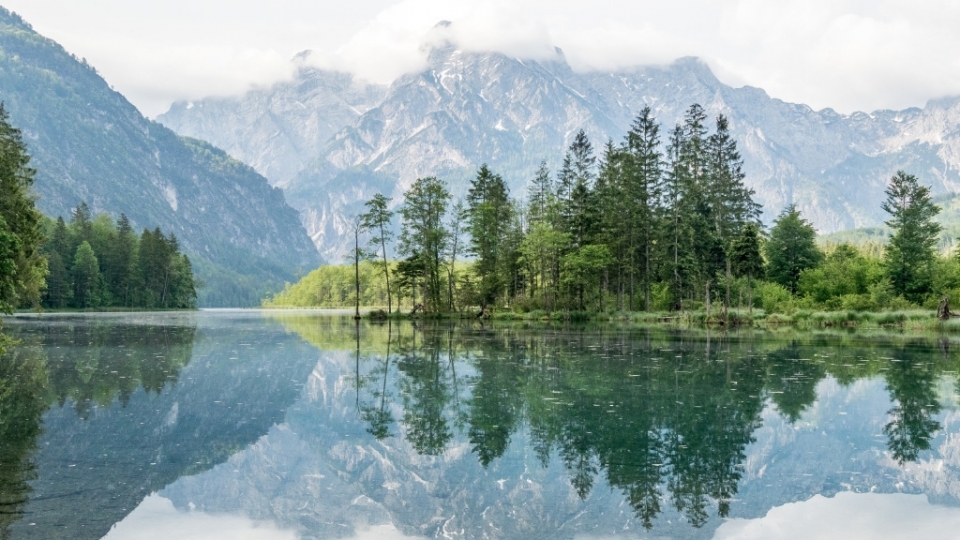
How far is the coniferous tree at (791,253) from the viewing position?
265ft

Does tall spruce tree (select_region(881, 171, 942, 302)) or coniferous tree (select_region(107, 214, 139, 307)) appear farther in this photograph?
coniferous tree (select_region(107, 214, 139, 307))

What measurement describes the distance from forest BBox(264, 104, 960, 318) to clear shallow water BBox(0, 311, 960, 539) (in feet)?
142

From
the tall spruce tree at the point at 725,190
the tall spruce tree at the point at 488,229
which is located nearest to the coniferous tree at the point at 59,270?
the tall spruce tree at the point at 488,229

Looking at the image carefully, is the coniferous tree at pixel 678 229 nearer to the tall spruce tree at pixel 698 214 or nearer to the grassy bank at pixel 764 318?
the tall spruce tree at pixel 698 214

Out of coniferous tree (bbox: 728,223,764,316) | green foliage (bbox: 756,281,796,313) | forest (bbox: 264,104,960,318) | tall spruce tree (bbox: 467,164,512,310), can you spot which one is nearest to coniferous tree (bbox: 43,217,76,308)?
forest (bbox: 264,104,960,318)

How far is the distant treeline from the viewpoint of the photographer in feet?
384

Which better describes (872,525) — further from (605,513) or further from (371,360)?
(371,360)

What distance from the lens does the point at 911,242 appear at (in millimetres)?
68750

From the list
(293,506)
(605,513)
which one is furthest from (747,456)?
(293,506)

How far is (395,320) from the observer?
81.6 m

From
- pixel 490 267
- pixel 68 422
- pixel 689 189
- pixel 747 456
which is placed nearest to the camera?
pixel 747 456

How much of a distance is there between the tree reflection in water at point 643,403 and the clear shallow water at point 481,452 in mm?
86

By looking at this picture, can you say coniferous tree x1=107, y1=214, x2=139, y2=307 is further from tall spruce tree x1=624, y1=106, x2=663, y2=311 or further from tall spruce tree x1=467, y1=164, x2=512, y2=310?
tall spruce tree x1=624, y1=106, x2=663, y2=311

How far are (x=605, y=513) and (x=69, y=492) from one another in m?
7.90
